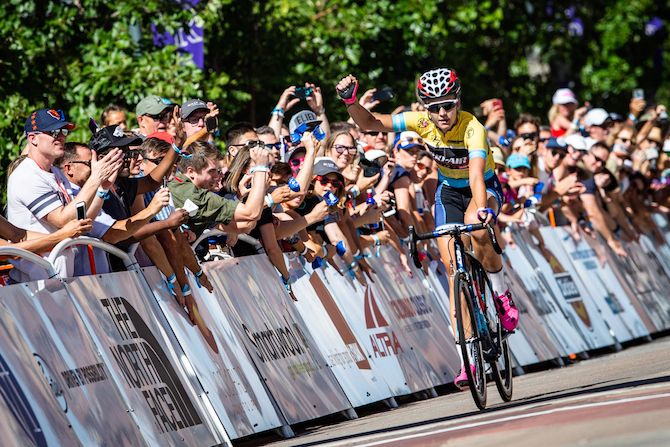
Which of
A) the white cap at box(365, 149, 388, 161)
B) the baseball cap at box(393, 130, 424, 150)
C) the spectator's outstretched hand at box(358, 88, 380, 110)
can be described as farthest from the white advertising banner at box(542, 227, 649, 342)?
the spectator's outstretched hand at box(358, 88, 380, 110)

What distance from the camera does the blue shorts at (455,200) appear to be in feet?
37.2

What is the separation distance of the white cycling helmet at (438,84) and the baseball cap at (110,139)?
90.5 inches

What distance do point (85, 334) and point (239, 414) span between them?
1740 mm

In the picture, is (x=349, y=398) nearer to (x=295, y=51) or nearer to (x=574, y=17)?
(x=295, y=51)

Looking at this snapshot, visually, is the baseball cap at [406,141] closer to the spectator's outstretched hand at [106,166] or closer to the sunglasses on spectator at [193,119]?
the sunglasses on spectator at [193,119]

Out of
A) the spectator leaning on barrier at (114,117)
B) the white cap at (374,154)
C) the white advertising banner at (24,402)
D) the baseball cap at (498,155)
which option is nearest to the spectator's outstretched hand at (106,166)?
the white advertising banner at (24,402)

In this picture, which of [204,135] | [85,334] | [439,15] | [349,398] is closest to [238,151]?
[204,135]

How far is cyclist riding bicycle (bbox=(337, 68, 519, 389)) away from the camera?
10773mm

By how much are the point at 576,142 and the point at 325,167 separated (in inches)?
266

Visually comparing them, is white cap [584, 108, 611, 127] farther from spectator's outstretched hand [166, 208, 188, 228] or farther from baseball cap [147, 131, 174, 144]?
spectator's outstretched hand [166, 208, 188, 228]

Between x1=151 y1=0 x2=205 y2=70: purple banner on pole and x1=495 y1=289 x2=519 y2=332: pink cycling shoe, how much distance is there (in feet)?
19.3

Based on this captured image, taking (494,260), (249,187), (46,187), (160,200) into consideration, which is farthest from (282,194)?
(46,187)

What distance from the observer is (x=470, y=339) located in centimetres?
1029

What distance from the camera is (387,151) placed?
614 inches
